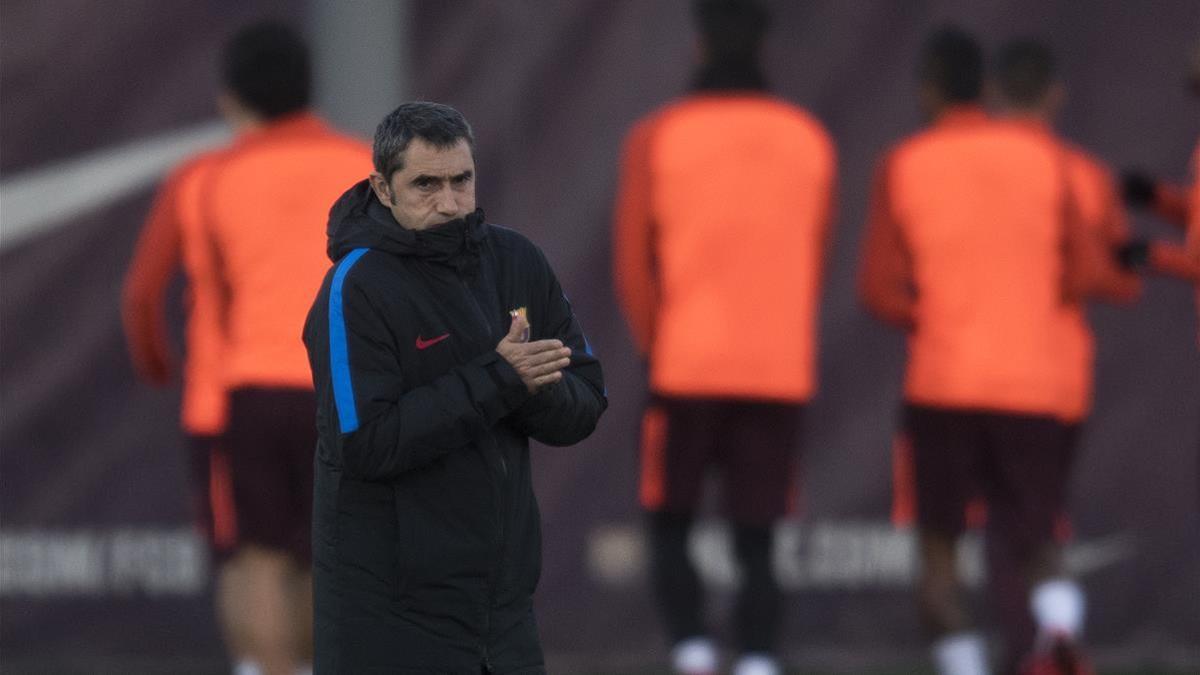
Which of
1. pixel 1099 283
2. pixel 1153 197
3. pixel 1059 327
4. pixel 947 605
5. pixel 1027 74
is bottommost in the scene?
pixel 947 605

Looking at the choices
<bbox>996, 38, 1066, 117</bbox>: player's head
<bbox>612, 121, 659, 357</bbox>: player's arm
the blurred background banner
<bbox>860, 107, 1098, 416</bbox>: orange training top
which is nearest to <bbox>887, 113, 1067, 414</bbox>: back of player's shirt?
<bbox>860, 107, 1098, 416</bbox>: orange training top

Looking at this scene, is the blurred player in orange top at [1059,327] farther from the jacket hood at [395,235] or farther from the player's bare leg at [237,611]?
the jacket hood at [395,235]

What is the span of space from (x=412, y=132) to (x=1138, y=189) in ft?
11.0

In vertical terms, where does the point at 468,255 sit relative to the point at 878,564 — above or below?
above

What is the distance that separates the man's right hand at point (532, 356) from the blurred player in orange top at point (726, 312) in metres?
2.71

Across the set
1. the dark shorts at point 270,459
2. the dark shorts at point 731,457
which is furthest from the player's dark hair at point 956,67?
the dark shorts at point 270,459

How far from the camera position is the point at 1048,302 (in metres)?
6.54

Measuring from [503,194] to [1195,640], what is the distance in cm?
265

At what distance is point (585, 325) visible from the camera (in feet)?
24.1

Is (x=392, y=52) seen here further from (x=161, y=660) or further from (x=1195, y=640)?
(x=1195, y=640)

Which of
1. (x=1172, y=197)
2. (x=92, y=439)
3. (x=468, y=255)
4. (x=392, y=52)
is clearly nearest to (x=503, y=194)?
(x=392, y=52)

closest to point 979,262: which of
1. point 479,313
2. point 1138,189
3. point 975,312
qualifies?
point 975,312

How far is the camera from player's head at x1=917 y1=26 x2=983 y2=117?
655 centimetres

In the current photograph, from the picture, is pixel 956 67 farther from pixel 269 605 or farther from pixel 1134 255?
pixel 269 605
